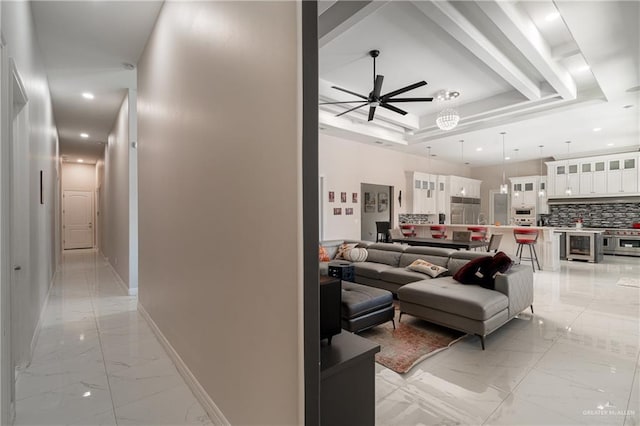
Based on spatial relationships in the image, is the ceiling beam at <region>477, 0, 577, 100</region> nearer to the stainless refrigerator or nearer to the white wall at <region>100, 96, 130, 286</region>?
the white wall at <region>100, 96, 130, 286</region>

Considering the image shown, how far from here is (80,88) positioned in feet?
16.3

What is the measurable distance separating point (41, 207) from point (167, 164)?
2.18 metres

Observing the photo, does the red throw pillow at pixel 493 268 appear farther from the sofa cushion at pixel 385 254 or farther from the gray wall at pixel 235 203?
the gray wall at pixel 235 203

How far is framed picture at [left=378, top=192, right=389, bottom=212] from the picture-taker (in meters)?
8.84

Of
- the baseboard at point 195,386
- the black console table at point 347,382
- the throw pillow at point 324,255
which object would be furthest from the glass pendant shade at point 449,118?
the baseboard at point 195,386

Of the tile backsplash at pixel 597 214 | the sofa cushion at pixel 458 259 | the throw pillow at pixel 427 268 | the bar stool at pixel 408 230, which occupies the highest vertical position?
the tile backsplash at pixel 597 214

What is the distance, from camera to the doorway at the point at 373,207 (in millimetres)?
8406

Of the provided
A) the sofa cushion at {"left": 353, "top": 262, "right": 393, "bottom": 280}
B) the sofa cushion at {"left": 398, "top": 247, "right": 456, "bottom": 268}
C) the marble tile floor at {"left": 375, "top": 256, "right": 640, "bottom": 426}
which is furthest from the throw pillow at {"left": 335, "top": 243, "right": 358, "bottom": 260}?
the marble tile floor at {"left": 375, "top": 256, "right": 640, "bottom": 426}

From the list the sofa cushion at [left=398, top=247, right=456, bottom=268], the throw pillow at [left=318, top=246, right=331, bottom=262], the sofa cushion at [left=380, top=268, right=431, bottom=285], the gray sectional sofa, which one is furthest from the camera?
the throw pillow at [left=318, top=246, right=331, bottom=262]

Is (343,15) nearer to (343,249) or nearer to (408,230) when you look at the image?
(343,249)

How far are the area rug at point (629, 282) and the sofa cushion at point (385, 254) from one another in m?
4.16

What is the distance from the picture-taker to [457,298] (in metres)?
3.15

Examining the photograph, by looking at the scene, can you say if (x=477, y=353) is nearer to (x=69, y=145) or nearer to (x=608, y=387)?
(x=608, y=387)

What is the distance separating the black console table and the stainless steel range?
419 inches
